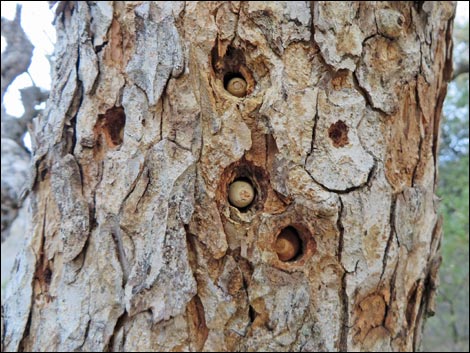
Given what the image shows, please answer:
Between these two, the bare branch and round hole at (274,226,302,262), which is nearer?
round hole at (274,226,302,262)

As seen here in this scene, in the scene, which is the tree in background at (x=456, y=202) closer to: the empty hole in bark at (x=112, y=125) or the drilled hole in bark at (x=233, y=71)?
the drilled hole in bark at (x=233, y=71)

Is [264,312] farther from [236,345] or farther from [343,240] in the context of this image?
[343,240]

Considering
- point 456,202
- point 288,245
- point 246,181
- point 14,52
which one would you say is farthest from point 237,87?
point 456,202

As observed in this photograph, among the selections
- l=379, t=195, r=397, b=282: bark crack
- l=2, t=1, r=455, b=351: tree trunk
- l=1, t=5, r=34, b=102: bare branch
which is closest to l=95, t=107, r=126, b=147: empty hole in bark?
l=2, t=1, r=455, b=351: tree trunk

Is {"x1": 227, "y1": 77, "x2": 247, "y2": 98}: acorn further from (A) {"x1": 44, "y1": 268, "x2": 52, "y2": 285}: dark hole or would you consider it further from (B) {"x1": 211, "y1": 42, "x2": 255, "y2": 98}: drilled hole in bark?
(A) {"x1": 44, "y1": 268, "x2": 52, "y2": 285}: dark hole

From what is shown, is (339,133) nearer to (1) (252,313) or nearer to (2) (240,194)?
(2) (240,194)

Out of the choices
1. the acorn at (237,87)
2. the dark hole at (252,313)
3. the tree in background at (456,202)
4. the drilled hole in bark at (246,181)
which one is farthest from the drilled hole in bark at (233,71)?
the tree in background at (456,202)
